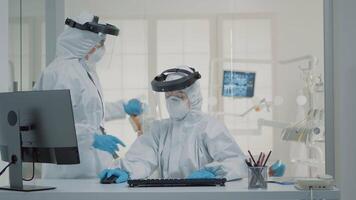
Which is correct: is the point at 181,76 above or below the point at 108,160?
above

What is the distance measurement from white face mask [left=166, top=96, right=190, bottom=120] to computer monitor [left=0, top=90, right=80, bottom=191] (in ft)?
2.32

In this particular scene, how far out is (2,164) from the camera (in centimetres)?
335

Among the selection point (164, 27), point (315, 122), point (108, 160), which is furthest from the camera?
point (164, 27)

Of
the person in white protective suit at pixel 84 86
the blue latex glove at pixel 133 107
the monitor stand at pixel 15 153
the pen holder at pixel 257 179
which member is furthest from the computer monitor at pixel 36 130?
the blue latex glove at pixel 133 107

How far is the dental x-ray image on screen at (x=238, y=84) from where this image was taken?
3.92 m

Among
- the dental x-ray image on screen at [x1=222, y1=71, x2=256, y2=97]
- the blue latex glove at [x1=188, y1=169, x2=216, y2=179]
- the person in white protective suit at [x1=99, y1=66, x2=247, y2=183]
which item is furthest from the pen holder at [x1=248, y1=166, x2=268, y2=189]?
the dental x-ray image on screen at [x1=222, y1=71, x2=256, y2=97]

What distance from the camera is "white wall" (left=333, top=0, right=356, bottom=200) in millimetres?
3139

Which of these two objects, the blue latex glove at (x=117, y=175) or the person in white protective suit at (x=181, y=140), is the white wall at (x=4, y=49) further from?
the blue latex glove at (x=117, y=175)

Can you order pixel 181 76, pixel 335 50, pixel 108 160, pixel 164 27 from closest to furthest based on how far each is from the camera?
pixel 181 76
pixel 108 160
pixel 335 50
pixel 164 27

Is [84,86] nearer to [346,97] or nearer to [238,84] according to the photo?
[238,84]

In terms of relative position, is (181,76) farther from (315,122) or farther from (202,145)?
(315,122)

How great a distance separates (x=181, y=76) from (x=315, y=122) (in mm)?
1363

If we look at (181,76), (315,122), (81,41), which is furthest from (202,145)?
(315,122)

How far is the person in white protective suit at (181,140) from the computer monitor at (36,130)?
459 mm
